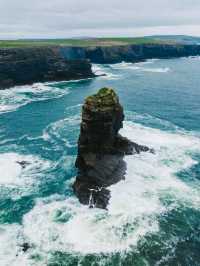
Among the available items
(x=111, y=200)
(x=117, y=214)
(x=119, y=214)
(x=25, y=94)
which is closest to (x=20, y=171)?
(x=111, y=200)

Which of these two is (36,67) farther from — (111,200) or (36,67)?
(111,200)

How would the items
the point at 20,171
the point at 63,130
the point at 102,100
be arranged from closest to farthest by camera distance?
1. the point at 102,100
2. the point at 20,171
3. the point at 63,130

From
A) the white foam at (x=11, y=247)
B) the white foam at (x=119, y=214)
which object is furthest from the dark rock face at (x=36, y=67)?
the white foam at (x=11, y=247)

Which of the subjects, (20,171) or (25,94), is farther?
(25,94)

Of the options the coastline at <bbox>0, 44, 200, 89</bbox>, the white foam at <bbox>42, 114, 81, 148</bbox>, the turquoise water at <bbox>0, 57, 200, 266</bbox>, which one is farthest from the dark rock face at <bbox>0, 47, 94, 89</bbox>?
the white foam at <bbox>42, 114, 81, 148</bbox>

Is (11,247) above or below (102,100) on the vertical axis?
below

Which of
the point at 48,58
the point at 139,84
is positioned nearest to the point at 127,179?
the point at 139,84

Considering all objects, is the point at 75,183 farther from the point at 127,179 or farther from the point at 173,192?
the point at 173,192
